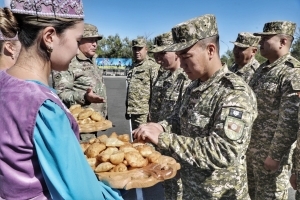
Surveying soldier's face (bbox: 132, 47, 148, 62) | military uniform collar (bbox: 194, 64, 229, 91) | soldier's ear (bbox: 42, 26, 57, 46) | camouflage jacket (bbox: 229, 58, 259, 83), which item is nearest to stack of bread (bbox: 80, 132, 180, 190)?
military uniform collar (bbox: 194, 64, 229, 91)

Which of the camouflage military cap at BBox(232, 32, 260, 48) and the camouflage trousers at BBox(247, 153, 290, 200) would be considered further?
the camouflage military cap at BBox(232, 32, 260, 48)

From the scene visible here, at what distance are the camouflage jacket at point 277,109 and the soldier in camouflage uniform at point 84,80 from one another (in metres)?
2.25

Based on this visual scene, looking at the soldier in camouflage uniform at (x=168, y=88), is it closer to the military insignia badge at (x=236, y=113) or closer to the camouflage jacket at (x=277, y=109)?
the camouflage jacket at (x=277, y=109)

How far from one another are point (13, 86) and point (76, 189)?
0.48 meters

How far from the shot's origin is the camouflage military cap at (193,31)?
2.05 metres

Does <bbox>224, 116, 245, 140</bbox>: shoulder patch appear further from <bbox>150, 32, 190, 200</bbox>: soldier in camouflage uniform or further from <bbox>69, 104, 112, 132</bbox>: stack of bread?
<bbox>150, 32, 190, 200</bbox>: soldier in camouflage uniform

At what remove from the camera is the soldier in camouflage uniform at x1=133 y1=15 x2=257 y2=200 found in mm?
1797

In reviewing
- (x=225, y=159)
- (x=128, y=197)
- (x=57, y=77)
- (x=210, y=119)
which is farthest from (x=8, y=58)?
(x=128, y=197)

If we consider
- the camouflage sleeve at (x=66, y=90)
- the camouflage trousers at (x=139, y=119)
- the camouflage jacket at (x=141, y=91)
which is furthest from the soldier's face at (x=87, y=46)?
the camouflage trousers at (x=139, y=119)

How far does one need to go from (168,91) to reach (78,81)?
149 centimetres

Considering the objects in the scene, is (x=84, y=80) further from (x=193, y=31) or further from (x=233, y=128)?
(x=233, y=128)

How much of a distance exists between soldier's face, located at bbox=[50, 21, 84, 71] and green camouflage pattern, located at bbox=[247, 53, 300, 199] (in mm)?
2708

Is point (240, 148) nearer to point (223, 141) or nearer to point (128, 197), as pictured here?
point (223, 141)

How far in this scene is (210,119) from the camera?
6.66 ft
